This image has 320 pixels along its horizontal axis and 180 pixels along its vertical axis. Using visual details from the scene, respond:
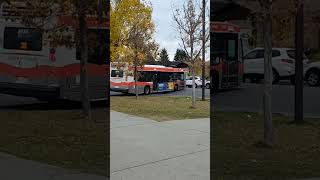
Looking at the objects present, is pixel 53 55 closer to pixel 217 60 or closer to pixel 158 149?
pixel 158 149

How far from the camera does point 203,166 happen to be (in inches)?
269

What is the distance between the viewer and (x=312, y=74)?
9.47 m

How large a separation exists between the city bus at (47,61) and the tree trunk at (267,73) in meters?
2.45

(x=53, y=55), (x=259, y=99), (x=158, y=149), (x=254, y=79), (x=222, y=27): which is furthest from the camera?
(x=259, y=99)

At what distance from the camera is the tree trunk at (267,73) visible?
7.48 meters

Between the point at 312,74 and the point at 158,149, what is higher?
the point at 312,74

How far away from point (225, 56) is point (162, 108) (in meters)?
1.35

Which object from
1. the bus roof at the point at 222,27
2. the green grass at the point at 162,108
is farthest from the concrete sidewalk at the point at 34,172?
the bus roof at the point at 222,27

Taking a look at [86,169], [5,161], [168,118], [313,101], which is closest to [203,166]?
[168,118]

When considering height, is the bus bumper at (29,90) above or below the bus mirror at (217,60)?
below

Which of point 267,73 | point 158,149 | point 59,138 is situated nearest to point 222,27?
point 267,73

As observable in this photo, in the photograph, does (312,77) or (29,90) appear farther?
(312,77)

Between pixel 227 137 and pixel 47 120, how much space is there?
3.23 metres

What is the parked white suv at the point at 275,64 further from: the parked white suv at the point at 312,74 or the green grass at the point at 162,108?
the green grass at the point at 162,108
